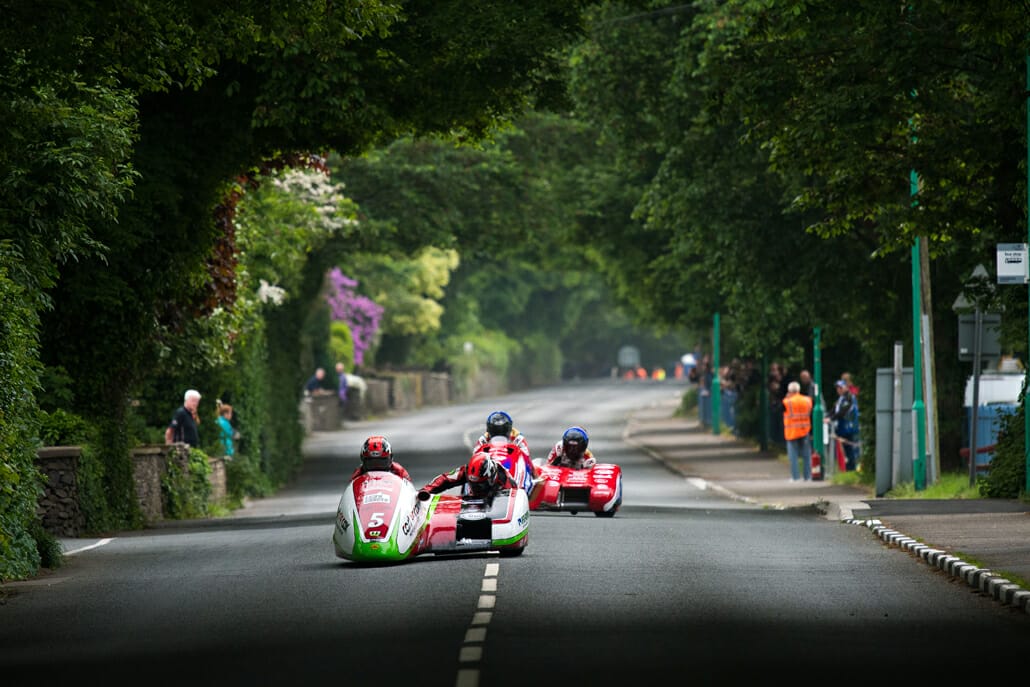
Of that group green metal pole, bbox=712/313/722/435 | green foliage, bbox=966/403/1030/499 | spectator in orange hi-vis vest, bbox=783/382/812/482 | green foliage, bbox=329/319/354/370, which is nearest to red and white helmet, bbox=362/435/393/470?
green foliage, bbox=966/403/1030/499

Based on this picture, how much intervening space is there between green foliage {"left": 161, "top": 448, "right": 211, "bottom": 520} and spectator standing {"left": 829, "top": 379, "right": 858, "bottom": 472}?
13.1m

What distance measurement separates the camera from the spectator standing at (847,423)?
133 feet

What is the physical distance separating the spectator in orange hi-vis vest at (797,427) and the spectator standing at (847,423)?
83 cm

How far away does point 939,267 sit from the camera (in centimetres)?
3688


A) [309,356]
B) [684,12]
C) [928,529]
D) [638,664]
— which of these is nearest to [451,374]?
[309,356]

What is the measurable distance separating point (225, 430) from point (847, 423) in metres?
12.9

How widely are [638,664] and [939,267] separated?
83.9 feet

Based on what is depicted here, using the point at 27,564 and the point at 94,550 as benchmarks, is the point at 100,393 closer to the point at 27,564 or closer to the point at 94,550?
the point at 94,550

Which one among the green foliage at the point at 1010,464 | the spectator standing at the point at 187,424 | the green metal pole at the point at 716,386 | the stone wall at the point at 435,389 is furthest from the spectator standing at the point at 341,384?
the green foliage at the point at 1010,464

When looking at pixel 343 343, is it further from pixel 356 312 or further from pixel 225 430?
pixel 225 430

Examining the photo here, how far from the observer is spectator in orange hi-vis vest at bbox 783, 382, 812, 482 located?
3940cm

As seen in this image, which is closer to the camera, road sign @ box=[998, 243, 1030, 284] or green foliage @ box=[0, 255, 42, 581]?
→ green foliage @ box=[0, 255, 42, 581]

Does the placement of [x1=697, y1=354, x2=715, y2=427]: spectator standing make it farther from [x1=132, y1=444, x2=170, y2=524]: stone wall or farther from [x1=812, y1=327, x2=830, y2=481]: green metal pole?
[x1=132, y1=444, x2=170, y2=524]: stone wall

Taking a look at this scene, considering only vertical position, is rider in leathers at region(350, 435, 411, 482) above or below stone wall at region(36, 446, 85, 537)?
above
